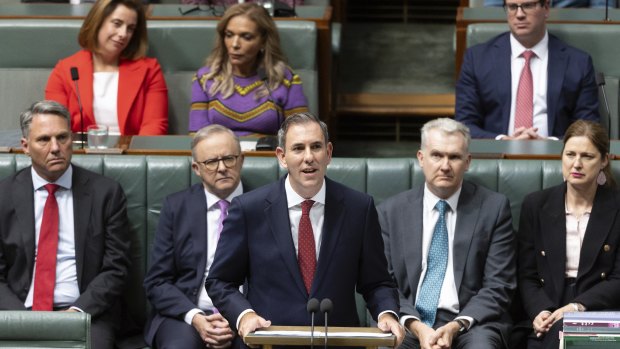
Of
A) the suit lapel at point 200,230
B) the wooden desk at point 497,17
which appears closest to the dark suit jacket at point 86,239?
the suit lapel at point 200,230

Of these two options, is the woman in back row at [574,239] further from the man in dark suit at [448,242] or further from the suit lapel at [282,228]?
the suit lapel at [282,228]

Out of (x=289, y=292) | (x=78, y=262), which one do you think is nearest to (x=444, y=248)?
(x=289, y=292)

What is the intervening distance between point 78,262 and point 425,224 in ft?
2.30

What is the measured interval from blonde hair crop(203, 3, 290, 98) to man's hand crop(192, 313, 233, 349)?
34.4 inches

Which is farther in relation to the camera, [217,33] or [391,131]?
[391,131]

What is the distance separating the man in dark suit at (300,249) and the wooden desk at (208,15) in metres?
1.28

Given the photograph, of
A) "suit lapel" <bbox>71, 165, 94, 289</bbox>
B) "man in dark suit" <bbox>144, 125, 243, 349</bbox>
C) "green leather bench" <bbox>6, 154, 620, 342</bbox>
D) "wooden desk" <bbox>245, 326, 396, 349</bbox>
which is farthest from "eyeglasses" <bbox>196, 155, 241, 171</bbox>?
"wooden desk" <bbox>245, 326, 396, 349</bbox>

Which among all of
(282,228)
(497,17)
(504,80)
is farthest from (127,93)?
(282,228)

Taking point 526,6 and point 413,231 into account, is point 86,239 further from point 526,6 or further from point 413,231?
point 526,6

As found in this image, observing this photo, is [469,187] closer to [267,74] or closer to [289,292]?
[289,292]

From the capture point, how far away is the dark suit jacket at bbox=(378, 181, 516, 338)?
2648mm

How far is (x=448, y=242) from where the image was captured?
267cm

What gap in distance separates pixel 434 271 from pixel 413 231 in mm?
89

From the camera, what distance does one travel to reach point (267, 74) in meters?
3.34
